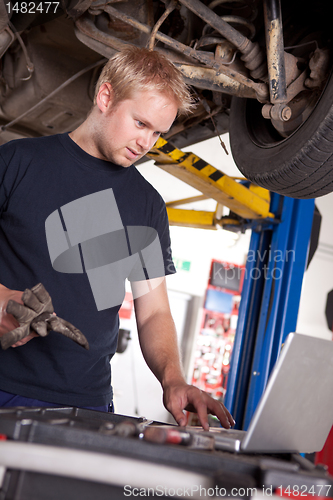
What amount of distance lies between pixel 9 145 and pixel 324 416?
887 millimetres

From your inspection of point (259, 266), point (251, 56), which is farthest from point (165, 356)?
point (259, 266)

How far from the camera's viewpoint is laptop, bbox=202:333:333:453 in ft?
1.88

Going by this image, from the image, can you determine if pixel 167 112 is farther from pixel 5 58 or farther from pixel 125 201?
pixel 5 58

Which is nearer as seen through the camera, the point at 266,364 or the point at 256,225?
the point at 266,364

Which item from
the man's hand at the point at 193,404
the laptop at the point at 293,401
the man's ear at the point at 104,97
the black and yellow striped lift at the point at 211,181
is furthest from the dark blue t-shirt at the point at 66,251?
the black and yellow striped lift at the point at 211,181

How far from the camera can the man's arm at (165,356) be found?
2.74 ft

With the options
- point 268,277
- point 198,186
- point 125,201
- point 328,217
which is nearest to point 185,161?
point 198,186

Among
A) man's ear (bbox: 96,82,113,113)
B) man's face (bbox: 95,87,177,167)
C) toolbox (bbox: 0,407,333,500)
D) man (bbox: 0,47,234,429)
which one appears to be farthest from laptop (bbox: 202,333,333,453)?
man's ear (bbox: 96,82,113,113)

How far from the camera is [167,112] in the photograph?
1035 mm

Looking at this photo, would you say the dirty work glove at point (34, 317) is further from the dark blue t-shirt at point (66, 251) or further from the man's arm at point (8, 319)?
the dark blue t-shirt at point (66, 251)

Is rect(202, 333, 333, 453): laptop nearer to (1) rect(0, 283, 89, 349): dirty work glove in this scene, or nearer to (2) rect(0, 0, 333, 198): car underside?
(1) rect(0, 283, 89, 349): dirty work glove

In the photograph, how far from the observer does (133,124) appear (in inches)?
40.8

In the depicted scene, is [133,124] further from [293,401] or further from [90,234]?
[293,401]

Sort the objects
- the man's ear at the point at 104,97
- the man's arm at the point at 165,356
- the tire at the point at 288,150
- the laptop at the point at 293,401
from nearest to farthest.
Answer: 1. the laptop at the point at 293,401
2. the man's arm at the point at 165,356
3. the man's ear at the point at 104,97
4. the tire at the point at 288,150
